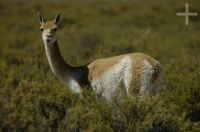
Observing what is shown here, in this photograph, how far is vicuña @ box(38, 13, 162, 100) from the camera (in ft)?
29.3

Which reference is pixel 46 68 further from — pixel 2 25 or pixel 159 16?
pixel 159 16

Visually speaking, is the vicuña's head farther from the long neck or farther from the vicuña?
the long neck

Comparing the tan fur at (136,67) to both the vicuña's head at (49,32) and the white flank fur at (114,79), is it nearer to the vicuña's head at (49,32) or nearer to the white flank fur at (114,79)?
the white flank fur at (114,79)

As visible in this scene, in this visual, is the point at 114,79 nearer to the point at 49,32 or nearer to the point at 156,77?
the point at 156,77

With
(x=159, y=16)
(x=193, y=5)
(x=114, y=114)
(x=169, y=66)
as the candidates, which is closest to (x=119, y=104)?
(x=114, y=114)

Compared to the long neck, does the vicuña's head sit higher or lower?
higher

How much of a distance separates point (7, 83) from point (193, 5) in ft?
147

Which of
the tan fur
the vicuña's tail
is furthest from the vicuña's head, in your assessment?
the vicuña's tail

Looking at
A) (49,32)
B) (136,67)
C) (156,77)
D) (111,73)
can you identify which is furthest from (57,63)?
(156,77)

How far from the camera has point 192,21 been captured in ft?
165

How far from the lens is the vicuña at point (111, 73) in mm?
8930

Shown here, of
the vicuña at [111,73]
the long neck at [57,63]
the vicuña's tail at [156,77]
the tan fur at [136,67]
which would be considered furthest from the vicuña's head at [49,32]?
the vicuña's tail at [156,77]

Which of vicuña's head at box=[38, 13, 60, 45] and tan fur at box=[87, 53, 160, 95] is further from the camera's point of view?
vicuña's head at box=[38, 13, 60, 45]

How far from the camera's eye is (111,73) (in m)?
9.29
